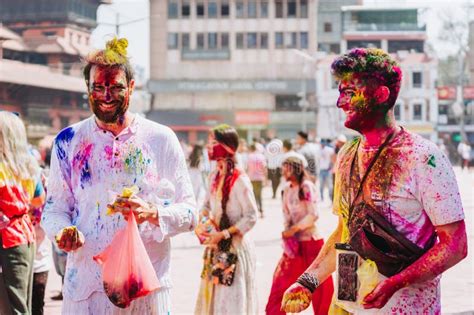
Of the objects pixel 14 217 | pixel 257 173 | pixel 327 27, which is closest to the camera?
pixel 14 217

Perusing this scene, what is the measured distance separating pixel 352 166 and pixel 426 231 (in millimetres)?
372

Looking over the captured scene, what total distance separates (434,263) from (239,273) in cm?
404

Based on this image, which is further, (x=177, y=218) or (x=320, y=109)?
(x=320, y=109)

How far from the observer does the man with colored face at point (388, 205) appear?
3.48m

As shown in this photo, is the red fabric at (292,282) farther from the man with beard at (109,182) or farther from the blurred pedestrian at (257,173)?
the blurred pedestrian at (257,173)

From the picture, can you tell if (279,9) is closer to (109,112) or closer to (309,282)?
(109,112)

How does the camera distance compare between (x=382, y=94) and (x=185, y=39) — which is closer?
(x=382, y=94)

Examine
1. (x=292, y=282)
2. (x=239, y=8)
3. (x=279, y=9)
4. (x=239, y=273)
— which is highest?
(x=239, y=8)

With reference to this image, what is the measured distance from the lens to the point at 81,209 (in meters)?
4.09

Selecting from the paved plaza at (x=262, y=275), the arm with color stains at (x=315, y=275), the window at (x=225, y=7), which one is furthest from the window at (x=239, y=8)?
the arm with color stains at (x=315, y=275)

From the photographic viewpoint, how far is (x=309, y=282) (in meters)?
3.89

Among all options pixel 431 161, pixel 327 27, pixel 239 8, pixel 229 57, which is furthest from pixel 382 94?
pixel 327 27

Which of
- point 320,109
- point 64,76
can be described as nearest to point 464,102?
point 320,109

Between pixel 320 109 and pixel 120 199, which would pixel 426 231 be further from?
pixel 320 109
